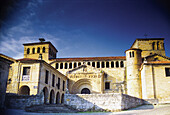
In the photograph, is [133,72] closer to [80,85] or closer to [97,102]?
[80,85]

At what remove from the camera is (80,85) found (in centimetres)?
3325

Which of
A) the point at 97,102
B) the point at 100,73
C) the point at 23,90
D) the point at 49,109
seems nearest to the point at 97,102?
the point at 97,102

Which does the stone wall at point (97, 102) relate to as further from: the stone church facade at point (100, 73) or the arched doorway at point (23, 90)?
the arched doorway at point (23, 90)

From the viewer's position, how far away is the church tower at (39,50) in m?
39.1

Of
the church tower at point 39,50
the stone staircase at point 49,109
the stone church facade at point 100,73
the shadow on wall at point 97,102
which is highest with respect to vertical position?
the church tower at point 39,50

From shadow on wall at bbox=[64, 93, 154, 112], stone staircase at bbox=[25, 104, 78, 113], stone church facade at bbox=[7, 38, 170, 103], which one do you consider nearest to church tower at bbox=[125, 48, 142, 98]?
stone church facade at bbox=[7, 38, 170, 103]

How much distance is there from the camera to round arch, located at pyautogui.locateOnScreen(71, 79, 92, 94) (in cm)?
3281

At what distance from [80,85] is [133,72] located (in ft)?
32.3

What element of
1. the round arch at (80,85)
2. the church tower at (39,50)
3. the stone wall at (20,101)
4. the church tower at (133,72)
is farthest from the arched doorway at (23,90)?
the church tower at (133,72)

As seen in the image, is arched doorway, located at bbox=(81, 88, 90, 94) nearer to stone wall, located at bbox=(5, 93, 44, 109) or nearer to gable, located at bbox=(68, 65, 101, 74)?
gable, located at bbox=(68, 65, 101, 74)

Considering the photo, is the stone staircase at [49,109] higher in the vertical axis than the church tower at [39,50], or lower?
lower

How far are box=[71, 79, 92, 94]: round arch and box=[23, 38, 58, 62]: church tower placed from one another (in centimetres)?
970

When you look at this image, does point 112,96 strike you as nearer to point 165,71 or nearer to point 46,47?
point 165,71

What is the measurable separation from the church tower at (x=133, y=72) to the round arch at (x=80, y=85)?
7083mm
